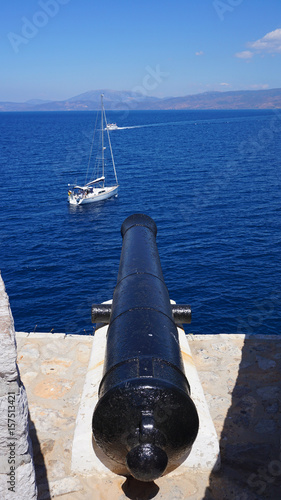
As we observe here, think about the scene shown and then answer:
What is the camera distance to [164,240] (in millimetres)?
35062

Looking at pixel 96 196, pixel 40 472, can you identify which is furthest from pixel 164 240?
pixel 40 472

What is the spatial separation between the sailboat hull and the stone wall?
4545cm

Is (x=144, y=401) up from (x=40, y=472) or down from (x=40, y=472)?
up

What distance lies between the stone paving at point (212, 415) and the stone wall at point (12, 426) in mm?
2265

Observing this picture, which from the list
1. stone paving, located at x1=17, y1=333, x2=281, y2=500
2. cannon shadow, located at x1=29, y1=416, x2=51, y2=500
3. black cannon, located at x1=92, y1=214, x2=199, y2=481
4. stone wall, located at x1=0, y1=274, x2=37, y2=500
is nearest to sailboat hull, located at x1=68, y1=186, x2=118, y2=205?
stone paving, located at x1=17, y1=333, x2=281, y2=500

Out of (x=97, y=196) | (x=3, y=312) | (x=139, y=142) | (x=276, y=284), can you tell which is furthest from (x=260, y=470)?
(x=139, y=142)

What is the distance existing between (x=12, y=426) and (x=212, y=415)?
4292 millimetres

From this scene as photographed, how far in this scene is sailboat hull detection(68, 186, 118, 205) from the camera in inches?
1914

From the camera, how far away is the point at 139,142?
105938mm

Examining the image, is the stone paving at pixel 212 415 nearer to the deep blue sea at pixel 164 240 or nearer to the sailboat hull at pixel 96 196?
the deep blue sea at pixel 164 240

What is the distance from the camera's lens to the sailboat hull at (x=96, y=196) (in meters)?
48.6

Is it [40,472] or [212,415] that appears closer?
[40,472]

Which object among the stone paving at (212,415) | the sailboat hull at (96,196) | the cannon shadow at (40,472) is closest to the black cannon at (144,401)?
the stone paving at (212,415)

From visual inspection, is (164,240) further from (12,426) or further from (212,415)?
(12,426)
